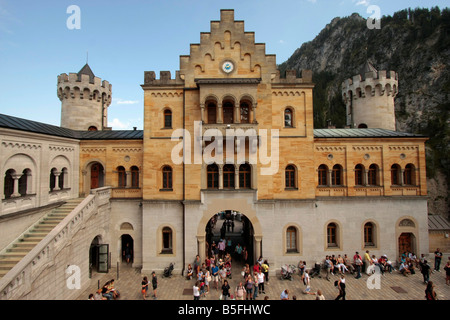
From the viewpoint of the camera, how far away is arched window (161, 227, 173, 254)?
20797 mm

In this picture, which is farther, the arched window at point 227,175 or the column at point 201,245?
the arched window at point 227,175

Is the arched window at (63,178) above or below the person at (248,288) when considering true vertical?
above

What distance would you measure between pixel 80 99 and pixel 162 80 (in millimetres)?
13854

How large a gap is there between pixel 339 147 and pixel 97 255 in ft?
79.2

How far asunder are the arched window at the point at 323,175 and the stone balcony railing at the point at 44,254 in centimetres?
2000

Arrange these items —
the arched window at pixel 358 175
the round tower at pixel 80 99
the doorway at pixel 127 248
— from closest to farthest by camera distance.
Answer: the doorway at pixel 127 248
the arched window at pixel 358 175
the round tower at pixel 80 99

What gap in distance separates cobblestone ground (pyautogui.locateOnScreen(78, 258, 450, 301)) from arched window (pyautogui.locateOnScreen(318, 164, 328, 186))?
8047 millimetres

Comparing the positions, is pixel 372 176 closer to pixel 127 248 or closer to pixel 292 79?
pixel 292 79

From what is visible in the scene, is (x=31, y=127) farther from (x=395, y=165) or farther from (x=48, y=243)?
(x=395, y=165)

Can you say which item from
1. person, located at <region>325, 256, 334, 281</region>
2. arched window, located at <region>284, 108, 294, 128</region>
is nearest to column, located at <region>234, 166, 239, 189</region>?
arched window, located at <region>284, 108, 294, 128</region>

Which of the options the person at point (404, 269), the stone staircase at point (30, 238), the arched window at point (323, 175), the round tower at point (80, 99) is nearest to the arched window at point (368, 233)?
the person at point (404, 269)

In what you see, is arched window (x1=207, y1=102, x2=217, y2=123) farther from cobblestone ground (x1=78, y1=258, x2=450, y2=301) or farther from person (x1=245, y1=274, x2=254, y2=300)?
cobblestone ground (x1=78, y1=258, x2=450, y2=301)

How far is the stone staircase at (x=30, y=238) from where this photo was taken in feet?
44.0

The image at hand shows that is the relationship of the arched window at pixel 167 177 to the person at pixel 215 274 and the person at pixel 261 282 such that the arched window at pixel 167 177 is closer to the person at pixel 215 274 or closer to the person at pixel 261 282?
the person at pixel 215 274
